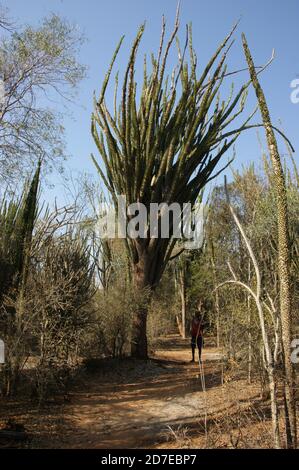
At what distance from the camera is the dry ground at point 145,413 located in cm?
498

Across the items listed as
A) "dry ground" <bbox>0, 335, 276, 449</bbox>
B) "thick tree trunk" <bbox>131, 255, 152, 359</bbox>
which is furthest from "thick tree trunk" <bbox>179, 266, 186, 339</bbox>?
"dry ground" <bbox>0, 335, 276, 449</bbox>

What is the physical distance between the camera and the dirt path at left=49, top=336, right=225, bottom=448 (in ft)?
18.2

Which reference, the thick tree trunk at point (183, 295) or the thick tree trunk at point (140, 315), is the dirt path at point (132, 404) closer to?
the thick tree trunk at point (140, 315)

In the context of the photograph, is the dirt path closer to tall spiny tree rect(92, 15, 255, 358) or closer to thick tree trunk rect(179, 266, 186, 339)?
tall spiny tree rect(92, 15, 255, 358)

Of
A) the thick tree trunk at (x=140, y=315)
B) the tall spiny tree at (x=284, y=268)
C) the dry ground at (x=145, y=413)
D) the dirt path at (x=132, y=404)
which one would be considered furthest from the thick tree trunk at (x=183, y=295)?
the tall spiny tree at (x=284, y=268)

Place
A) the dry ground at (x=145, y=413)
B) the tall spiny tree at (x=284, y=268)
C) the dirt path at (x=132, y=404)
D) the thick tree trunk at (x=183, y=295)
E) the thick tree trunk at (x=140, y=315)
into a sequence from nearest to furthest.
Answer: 1. the tall spiny tree at (x=284, y=268)
2. the dry ground at (x=145, y=413)
3. the dirt path at (x=132, y=404)
4. the thick tree trunk at (x=140, y=315)
5. the thick tree trunk at (x=183, y=295)

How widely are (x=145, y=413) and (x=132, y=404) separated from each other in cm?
65

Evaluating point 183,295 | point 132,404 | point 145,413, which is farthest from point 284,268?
point 183,295

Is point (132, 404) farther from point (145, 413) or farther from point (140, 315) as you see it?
point (140, 315)

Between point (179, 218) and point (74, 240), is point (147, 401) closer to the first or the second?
point (74, 240)

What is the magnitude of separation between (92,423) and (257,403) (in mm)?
2384

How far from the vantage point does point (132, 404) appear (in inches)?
283

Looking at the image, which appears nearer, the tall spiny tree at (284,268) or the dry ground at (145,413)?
the tall spiny tree at (284,268)

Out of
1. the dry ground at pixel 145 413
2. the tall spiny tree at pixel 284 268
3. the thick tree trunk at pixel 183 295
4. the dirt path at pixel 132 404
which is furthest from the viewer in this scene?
the thick tree trunk at pixel 183 295
